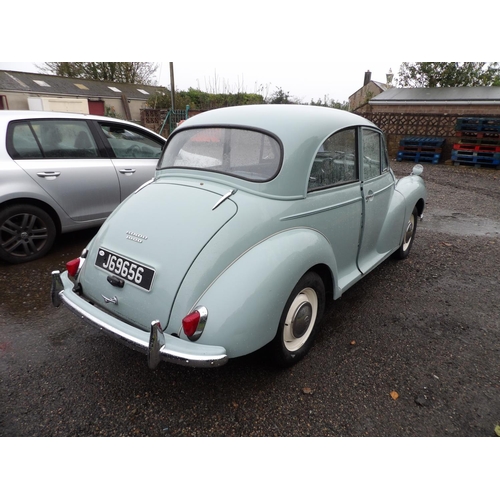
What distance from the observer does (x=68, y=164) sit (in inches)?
171

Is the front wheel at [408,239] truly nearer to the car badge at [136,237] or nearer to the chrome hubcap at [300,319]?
the chrome hubcap at [300,319]

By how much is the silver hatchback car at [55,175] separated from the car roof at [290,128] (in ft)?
6.70

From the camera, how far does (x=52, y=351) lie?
110 inches

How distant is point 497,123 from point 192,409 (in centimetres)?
1330

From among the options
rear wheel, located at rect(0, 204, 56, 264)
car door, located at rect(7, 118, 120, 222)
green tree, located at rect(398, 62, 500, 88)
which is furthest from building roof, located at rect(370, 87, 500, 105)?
rear wheel, located at rect(0, 204, 56, 264)

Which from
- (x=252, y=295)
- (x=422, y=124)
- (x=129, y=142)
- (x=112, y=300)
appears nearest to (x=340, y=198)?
(x=252, y=295)

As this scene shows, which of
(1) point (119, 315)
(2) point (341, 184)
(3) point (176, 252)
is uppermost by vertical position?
(2) point (341, 184)

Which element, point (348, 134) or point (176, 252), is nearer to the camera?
point (176, 252)

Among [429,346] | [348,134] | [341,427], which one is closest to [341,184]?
[348,134]

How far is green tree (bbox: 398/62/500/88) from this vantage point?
27031mm

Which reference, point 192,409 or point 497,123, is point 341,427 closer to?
point 192,409

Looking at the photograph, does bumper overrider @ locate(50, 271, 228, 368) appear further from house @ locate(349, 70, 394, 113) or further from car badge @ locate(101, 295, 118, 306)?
house @ locate(349, 70, 394, 113)

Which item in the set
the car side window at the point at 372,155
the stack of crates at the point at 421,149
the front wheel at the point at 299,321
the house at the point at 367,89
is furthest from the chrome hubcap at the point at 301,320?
the house at the point at 367,89

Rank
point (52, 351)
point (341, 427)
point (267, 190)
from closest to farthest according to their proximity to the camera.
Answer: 1. point (341, 427)
2. point (267, 190)
3. point (52, 351)
